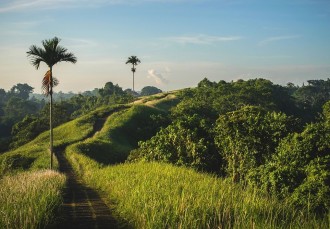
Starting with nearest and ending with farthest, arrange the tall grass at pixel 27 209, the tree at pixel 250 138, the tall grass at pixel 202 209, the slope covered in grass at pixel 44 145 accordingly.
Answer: the tall grass at pixel 27 209 → the tall grass at pixel 202 209 → the tree at pixel 250 138 → the slope covered in grass at pixel 44 145

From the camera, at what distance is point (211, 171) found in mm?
24641

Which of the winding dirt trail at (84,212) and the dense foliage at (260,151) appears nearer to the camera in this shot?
the winding dirt trail at (84,212)

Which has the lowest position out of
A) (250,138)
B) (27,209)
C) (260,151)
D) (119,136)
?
(119,136)

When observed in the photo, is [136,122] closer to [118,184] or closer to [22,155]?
[22,155]

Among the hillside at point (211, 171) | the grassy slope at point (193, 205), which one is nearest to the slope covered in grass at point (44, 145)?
the hillside at point (211, 171)

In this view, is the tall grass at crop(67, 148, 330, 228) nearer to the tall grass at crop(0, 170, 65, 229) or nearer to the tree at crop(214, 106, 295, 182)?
the tall grass at crop(0, 170, 65, 229)

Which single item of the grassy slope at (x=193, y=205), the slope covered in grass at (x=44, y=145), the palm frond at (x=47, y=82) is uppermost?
the palm frond at (x=47, y=82)

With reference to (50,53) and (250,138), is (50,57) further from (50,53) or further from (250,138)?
(250,138)

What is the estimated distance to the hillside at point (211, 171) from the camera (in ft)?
33.0

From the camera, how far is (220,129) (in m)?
27.5

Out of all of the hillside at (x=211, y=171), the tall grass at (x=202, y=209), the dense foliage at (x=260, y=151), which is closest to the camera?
the tall grass at (x=202, y=209)

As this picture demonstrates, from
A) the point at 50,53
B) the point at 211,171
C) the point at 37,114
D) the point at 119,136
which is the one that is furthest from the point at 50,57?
the point at 37,114

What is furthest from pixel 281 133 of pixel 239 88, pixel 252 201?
pixel 239 88

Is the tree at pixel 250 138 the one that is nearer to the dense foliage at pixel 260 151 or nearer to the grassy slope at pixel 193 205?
the dense foliage at pixel 260 151
